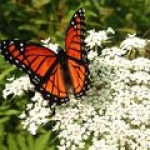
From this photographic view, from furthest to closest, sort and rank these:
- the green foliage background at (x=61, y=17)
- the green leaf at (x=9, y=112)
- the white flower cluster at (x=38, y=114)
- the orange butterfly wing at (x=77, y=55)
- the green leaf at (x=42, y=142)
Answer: the green foliage background at (x=61, y=17), the green leaf at (x=9, y=112), the green leaf at (x=42, y=142), the white flower cluster at (x=38, y=114), the orange butterfly wing at (x=77, y=55)

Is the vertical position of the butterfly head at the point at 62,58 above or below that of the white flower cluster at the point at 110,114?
above

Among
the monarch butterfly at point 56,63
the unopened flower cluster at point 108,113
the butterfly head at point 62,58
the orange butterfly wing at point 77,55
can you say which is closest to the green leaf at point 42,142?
the unopened flower cluster at point 108,113

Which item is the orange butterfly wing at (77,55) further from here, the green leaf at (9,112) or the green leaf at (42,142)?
the green leaf at (9,112)

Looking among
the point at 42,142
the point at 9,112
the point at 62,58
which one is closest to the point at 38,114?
the point at 42,142

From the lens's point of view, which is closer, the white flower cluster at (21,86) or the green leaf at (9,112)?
the white flower cluster at (21,86)

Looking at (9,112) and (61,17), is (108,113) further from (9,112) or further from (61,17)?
(61,17)

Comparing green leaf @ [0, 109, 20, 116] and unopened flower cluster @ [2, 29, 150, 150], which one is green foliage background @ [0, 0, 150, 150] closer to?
green leaf @ [0, 109, 20, 116]

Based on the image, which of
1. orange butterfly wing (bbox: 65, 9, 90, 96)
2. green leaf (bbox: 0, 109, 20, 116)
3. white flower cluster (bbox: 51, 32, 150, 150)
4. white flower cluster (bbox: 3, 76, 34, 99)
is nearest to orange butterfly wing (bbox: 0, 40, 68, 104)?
orange butterfly wing (bbox: 65, 9, 90, 96)
